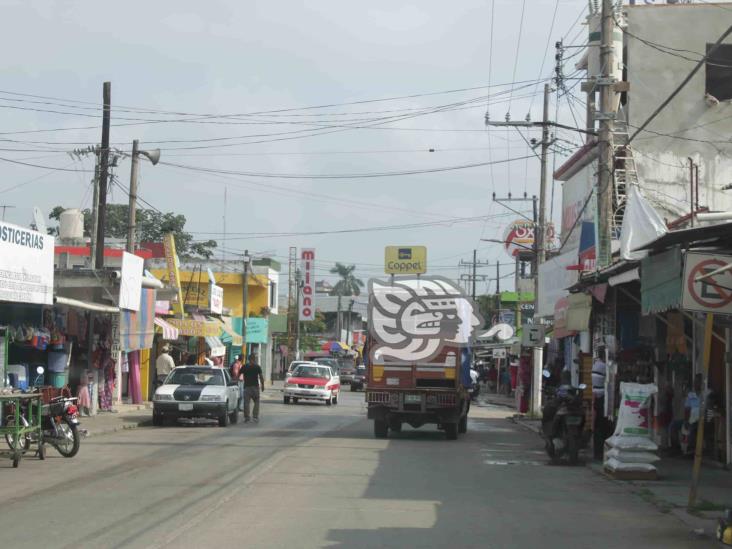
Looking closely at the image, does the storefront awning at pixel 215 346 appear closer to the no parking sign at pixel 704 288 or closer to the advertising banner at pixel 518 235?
the advertising banner at pixel 518 235

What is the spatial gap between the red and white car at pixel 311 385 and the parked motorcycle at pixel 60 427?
24644 millimetres

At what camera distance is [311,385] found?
1650 inches

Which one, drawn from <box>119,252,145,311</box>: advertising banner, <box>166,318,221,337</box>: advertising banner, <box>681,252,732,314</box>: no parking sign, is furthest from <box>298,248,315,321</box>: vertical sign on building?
<box>681,252,732,314</box>: no parking sign

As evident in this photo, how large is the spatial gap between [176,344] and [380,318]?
22.3 meters

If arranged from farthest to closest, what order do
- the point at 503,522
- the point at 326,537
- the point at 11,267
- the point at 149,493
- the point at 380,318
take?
1. the point at 380,318
2. the point at 11,267
3. the point at 149,493
4. the point at 503,522
5. the point at 326,537

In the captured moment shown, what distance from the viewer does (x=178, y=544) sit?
9125 mm

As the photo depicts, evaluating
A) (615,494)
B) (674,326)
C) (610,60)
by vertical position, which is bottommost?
(615,494)

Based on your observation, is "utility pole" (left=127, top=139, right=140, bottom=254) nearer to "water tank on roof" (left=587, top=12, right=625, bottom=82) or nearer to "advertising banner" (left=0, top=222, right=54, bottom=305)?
"advertising banner" (left=0, top=222, right=54, bottom=305)

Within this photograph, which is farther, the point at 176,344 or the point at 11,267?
the point at 176,344

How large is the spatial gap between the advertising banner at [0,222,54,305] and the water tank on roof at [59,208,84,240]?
34.4 m

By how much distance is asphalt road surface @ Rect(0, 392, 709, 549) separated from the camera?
985 cm

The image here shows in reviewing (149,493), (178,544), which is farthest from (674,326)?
(178,544)

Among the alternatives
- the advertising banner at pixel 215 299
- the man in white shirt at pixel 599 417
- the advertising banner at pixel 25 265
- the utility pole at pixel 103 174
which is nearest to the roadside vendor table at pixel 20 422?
the advertising banner at pixel 25 265

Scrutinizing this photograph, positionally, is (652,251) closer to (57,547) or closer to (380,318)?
(57,547)
